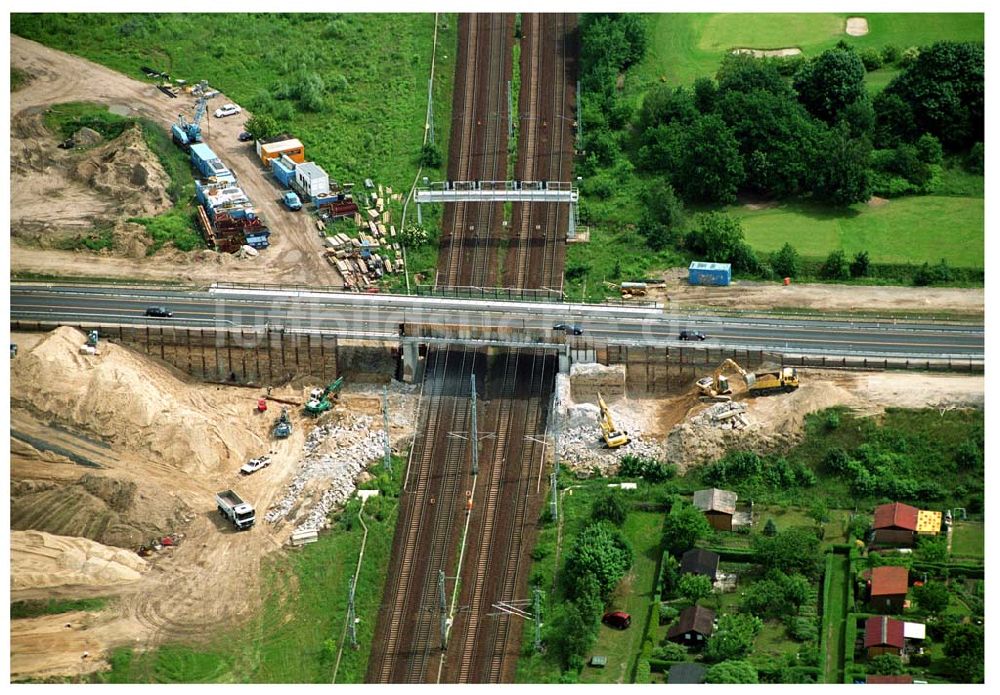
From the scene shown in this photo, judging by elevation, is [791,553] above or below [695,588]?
above

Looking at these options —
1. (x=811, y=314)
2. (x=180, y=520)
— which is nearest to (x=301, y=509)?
(x=180, y=520)

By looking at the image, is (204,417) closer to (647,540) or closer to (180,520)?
(180,520)

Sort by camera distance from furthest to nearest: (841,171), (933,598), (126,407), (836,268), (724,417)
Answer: (841,171) < (836,268) < (126,407) < (724,417) < (933,598)

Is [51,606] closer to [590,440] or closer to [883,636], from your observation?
[590,440]

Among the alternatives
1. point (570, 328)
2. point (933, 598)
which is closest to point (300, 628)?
point (570, 328)

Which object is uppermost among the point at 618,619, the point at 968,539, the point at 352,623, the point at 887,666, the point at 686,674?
the point at 968,539

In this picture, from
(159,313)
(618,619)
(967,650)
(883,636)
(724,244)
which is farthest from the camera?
(724,244)

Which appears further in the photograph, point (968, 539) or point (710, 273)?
point (710, 273)
